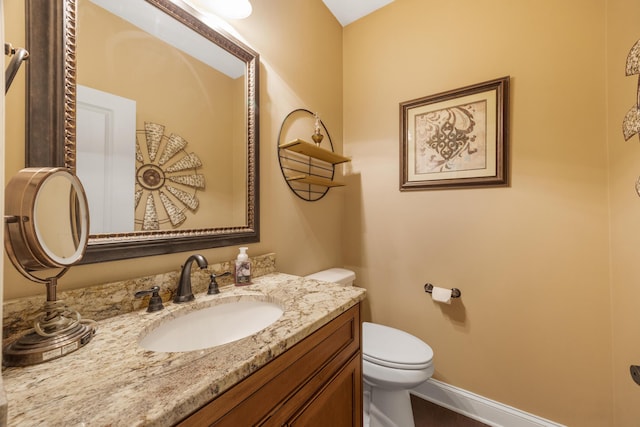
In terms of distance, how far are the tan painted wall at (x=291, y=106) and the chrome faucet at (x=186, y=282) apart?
0.08m

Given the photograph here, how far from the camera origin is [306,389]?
26.8 inches

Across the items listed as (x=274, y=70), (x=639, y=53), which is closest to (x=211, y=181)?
(x=274, y=70)

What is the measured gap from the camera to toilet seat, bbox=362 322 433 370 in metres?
1.14

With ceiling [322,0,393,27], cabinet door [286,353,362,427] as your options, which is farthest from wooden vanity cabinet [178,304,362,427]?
ceiling [322,0,393,27]

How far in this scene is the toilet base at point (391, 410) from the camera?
1.20 m

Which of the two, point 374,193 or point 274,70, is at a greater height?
point 274,70

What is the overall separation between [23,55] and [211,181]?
0.60 metres

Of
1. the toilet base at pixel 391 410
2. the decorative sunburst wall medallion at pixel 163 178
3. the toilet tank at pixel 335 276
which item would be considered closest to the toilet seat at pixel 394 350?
the toilet base at pixel 391 410

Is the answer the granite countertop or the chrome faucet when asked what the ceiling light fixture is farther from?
the granite countertop

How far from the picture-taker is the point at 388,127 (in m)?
1.72

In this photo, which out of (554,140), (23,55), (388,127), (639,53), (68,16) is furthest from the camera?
(388,127)

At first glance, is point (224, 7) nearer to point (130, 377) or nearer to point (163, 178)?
point (163, 178)

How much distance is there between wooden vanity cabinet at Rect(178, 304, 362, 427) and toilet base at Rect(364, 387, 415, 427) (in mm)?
382

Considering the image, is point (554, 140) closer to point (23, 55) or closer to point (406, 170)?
point (406, 170)
